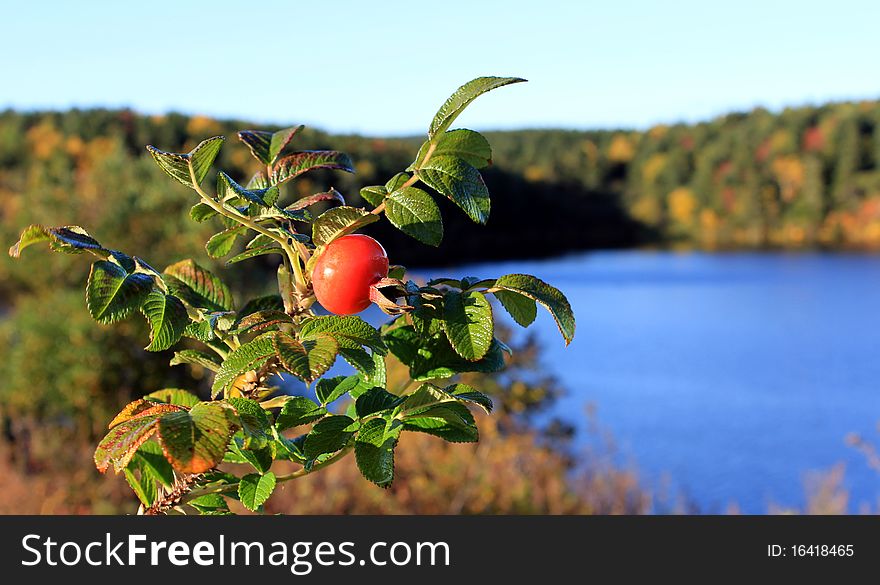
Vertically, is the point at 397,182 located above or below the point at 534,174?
above

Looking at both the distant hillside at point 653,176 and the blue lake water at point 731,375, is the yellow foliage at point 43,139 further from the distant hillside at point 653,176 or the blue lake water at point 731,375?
the blue lake water at point 731,375

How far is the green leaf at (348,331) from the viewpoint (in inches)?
24.7

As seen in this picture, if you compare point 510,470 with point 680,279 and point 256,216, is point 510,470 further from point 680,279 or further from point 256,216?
point 680,279

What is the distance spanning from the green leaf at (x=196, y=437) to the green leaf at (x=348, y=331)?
0.31ft

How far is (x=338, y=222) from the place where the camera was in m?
0.65

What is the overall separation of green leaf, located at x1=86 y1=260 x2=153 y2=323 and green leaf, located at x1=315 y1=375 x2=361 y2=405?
20cm

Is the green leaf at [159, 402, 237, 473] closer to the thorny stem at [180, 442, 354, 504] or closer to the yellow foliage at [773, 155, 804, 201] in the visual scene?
the thorny stem at [180, 442, 354, 504]

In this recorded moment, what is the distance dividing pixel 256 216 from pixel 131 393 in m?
4.50

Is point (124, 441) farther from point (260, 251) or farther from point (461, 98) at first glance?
point (461, 98)

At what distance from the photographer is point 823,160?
26297mm

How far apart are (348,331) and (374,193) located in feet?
0.43

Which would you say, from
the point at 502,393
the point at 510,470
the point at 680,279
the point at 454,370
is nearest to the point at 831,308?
the point at 680,279

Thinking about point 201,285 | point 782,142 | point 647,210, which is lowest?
point 647,210

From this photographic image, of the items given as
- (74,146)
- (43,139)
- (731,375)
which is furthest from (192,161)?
(43,139)
